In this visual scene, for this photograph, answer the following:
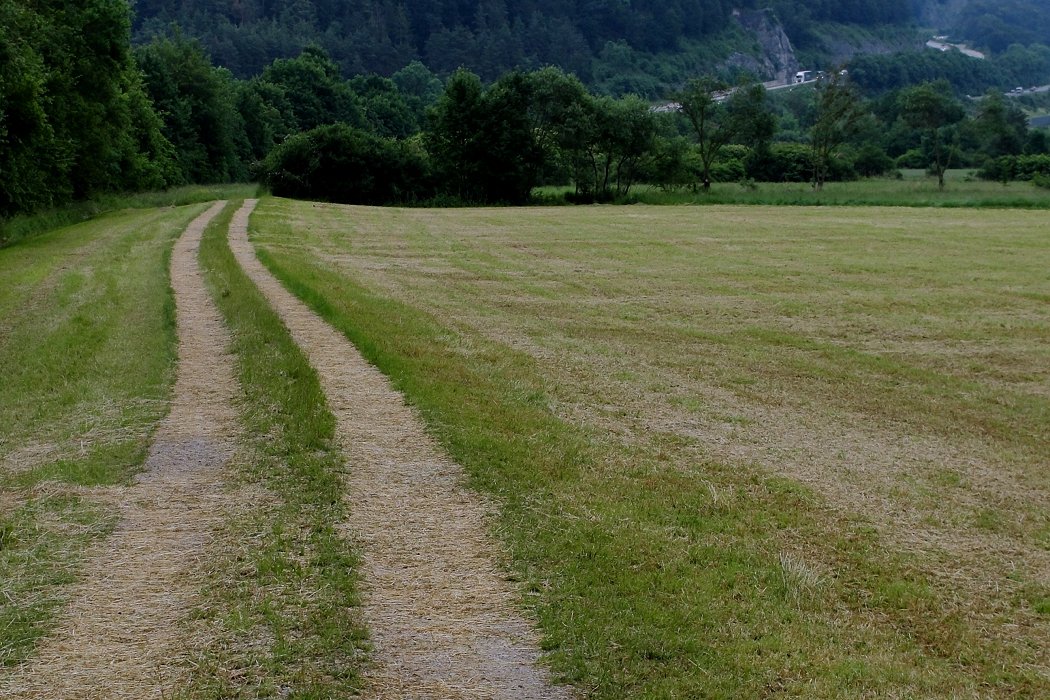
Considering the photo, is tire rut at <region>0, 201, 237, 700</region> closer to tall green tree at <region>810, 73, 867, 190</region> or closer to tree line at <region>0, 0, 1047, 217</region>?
tree line at <region>0, 0, 1047, 217</region>

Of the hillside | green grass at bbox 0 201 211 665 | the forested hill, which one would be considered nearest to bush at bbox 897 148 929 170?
the hillside

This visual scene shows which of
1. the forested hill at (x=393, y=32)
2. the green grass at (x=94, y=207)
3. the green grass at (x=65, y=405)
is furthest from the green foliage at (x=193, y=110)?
the forested hill at (x=393, y=32)

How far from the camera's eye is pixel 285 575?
5.51 metres

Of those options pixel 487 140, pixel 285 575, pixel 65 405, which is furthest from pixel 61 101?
pixel 285 575

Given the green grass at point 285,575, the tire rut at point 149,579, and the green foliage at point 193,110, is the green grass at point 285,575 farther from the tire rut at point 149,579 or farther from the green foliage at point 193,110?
the green foliage at point 193,110

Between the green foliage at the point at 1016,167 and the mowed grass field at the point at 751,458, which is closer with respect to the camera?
the mowed grass field at the point at 751,458

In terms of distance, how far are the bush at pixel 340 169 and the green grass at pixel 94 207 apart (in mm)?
2740

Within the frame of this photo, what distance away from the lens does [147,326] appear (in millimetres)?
13562

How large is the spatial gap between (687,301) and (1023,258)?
1323 centimetres

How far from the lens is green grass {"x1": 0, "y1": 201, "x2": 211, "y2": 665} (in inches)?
220

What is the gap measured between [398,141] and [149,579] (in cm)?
7118

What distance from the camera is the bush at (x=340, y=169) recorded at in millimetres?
61781

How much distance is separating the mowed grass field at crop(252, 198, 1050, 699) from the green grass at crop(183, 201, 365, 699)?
1.10 meters

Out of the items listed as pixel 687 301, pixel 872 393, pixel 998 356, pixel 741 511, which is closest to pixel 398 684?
pixel 741 511
